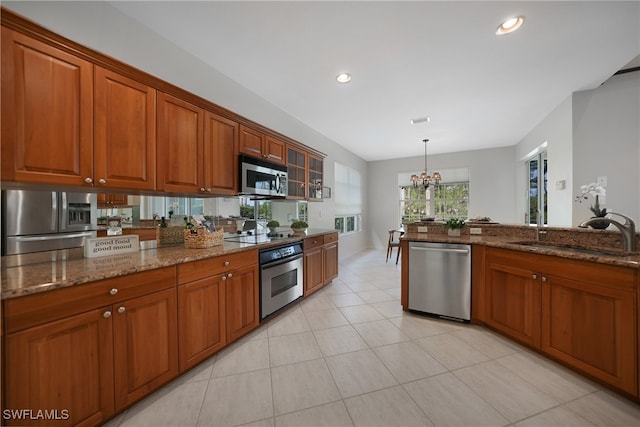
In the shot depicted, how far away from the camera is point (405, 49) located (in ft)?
7.64

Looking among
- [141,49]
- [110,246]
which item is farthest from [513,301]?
[141,49]

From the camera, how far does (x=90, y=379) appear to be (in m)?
1.22

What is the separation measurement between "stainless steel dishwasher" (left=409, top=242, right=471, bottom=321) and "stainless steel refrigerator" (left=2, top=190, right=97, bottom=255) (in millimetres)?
3024

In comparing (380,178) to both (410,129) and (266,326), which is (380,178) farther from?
(266,326)

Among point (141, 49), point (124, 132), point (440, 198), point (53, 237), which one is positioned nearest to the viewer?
point (124, 132)

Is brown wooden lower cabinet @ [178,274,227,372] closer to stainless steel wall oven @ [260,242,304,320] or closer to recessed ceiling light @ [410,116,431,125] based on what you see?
stainless steel wall oven @ [260,242,304,320]

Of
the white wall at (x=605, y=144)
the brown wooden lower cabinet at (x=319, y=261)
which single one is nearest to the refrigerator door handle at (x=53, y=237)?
the brown wooden lower cabinet at (x=319, y=261)

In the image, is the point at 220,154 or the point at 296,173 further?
the point at 296,173

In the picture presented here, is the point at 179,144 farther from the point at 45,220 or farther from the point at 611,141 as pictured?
the point at 611,141

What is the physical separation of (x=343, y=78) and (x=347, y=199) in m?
3.79

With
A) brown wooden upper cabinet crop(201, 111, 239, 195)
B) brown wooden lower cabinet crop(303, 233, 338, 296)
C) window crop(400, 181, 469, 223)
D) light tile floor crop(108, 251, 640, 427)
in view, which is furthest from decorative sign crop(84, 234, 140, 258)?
window crop(400, 181, 469, 223)

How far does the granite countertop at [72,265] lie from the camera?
1070mm

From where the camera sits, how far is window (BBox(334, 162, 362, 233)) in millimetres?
5887

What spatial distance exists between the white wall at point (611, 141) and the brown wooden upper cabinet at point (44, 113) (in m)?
5.27
